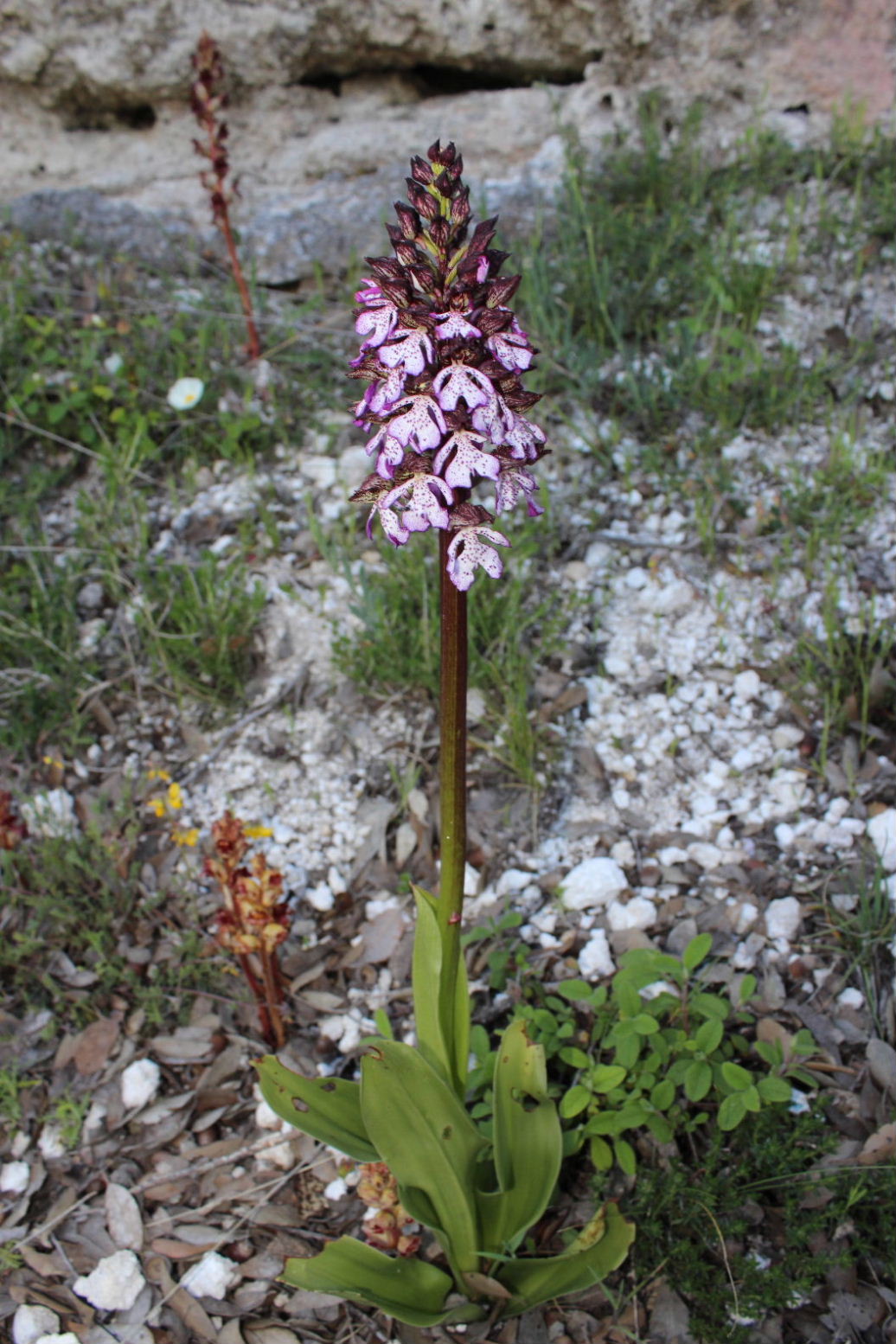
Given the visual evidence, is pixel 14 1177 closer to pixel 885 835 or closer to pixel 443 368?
pixel 443 368

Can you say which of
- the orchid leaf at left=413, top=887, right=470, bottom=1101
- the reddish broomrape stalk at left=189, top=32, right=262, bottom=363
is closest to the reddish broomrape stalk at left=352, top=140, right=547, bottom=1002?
the orchid leaf at left=413, top=887, right=470, bottom=1101

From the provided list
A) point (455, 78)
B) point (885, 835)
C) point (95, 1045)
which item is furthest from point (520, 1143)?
point (455, 78)

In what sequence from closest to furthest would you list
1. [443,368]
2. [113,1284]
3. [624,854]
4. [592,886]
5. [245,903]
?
[443,368]
[113,1284]
[245,903]
[592,886]
[624,854]

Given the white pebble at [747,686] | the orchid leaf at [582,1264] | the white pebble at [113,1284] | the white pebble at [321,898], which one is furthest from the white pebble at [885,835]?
the white pebble at [113,1284]

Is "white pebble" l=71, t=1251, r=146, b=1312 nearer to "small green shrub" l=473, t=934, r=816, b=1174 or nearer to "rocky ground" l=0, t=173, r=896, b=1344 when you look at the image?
"rocky ground" l=0, t=173, r=896, b=1344

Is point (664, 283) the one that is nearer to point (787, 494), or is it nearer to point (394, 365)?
point (787, 494)

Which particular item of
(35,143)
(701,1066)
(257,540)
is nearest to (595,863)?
(701,1066)
